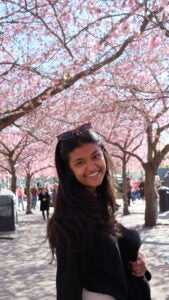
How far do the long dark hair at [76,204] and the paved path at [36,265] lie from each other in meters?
1.26

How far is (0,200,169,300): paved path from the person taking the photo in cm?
616

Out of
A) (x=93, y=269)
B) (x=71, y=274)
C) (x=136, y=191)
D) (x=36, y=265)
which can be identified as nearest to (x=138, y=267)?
(x=93, y=269)

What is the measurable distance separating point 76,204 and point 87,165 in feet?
0.63

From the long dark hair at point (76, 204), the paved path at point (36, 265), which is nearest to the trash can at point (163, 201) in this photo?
the paved path at point (36, 265)

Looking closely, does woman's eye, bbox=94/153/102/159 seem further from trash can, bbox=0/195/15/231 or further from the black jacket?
trash can, bbox=0/195/15/231

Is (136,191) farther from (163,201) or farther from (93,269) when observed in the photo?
(93,269)

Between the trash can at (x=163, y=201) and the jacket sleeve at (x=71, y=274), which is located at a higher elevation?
the trash can at (x=163, y=201)

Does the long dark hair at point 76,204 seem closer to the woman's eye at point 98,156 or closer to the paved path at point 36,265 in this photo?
the woman's eye at point 98,156

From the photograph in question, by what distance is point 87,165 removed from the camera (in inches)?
76.1

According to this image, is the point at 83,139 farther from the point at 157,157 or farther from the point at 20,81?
the point at 157,157

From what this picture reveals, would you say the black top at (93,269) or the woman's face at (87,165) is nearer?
the black top at (93,269)

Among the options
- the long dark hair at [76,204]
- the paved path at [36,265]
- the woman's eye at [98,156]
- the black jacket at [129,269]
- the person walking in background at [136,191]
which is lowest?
the paved path at [36,265]

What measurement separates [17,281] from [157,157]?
24.6 ft

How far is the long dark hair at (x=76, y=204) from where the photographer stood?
69.2 inches
